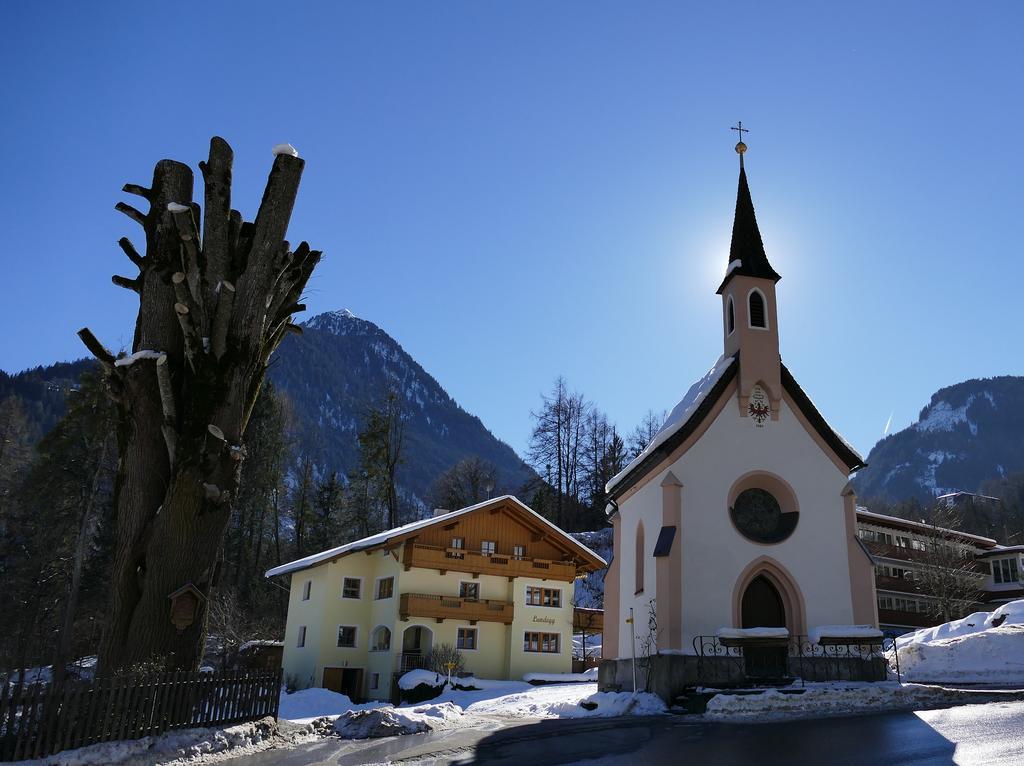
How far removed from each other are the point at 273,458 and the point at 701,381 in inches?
1340

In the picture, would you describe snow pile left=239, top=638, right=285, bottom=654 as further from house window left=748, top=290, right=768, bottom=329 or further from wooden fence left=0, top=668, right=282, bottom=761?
house window left=748, top=290, right=768, bottom=329

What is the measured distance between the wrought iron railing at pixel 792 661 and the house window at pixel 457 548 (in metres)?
16.4

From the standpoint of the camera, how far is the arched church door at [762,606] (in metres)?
21.3

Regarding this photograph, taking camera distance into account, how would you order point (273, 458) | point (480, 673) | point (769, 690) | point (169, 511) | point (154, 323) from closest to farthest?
point (169, 511) < point (154, 323) < point (769, 690) < point (480, 673) < point (273, 458)

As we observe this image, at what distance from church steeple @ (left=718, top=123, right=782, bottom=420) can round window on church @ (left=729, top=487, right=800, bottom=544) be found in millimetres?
2354

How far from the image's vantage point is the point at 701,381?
24609 mm

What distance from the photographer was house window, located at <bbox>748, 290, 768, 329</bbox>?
23.9m

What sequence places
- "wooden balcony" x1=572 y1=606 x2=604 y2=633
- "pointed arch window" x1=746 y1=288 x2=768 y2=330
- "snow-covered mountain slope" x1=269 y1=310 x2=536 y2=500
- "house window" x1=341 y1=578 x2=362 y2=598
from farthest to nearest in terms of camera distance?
"snow-covered mountain slope" x1=269 y1=310 x2=536 y2=500 → "wooden balcony" x1=572 y1=606 x2=604 y2=633 → "house window" x1=341 y1=578 x2=362 y2=598 → "pointed arch window" x1=746 y1=288 x2=768 y2=330

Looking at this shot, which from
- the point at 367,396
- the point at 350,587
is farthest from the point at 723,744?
the point at 367,396

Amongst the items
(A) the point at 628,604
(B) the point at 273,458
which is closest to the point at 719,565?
(A) the point at 628,604

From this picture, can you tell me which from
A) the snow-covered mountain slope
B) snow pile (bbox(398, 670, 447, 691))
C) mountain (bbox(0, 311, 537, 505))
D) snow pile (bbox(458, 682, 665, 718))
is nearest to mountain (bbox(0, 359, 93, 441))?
mountain (bbox(0, 311, 537, 505))

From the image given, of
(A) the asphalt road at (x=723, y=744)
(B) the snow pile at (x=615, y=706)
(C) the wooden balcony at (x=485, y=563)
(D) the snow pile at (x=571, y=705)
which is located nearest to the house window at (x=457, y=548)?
(C) the wooden balcony at (x=485, y=563)

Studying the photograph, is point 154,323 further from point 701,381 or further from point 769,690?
point 701,381

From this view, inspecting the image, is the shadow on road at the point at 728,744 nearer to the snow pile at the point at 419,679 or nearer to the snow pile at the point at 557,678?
the snow pile at the point at 419,679
